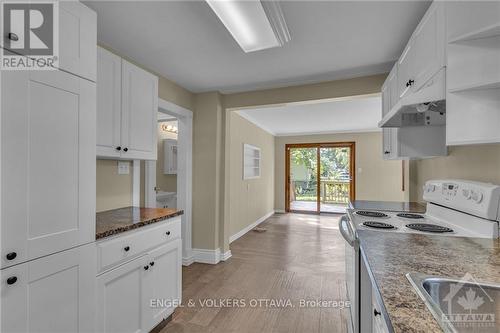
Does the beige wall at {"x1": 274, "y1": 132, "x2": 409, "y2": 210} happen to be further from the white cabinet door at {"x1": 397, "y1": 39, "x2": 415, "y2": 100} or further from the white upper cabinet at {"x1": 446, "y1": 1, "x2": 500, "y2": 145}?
the white upper cabinet at {"x1": 446, "y1": 1, "x2": 500, "y2": 145}

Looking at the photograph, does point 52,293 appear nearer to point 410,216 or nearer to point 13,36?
point 13,36

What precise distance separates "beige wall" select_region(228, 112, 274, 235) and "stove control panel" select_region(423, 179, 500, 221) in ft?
9.58

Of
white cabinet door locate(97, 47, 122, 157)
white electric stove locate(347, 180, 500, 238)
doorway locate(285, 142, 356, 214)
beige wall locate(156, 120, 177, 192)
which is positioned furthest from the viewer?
doorway locate(285, 142, 356, 214)

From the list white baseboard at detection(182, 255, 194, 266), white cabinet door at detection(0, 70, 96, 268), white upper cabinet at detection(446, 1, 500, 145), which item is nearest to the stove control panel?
white upper cabinet at detection(446, 1, 500, 145)

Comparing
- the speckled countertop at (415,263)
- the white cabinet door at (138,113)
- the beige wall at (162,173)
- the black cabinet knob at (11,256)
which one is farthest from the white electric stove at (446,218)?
the beige wall at (162,173)

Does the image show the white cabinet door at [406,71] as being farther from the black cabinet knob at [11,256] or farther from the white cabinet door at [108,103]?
the black cabinet knob at [11,256]

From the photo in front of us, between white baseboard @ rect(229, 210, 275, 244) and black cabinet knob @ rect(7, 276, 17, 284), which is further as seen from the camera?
white baseboard @ rect(229, 210, 275, 244)

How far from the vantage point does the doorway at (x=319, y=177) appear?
654 centimetres

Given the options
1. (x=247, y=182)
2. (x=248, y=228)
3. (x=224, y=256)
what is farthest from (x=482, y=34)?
(x=248, y=228)

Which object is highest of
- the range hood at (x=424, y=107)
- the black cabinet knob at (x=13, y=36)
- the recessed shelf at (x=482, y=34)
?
the recessed shelf at (x=482, y=34)

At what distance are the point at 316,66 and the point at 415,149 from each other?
124 centimetres

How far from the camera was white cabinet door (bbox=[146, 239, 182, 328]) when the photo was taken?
5.68 ft

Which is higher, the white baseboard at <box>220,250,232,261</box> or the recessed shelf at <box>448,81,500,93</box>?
the recessed shelf at <box>448,81,500,93</box>

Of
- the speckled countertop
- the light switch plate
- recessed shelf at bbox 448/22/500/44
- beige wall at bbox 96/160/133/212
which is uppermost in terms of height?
recessed shelf at bbox 448/22/500/44
